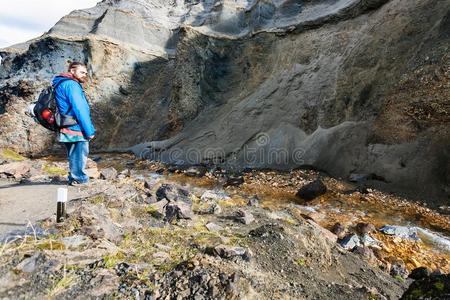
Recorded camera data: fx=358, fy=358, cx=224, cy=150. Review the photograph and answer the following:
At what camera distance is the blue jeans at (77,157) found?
700cm

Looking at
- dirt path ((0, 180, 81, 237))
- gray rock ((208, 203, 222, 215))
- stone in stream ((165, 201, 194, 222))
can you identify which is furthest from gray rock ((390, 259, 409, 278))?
dirt path ((0, 180, 81, 237))

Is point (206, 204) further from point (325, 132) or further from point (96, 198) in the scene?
point (325, 132)

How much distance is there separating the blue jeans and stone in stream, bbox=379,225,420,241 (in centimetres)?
748

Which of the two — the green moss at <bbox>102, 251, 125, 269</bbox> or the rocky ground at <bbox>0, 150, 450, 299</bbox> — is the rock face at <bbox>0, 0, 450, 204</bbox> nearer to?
the rocky ground at <bbox>0, 150, 450, 299</bbox>

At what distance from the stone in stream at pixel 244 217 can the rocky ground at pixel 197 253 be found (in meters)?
0.03

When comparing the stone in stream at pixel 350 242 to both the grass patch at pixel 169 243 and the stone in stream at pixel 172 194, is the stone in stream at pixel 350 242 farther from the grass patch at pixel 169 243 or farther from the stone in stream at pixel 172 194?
the stone in stream at pixel 172 194

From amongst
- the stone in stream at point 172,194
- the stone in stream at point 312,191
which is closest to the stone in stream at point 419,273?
the stone in stream at point 172,194

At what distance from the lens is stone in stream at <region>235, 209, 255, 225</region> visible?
21.7 ft

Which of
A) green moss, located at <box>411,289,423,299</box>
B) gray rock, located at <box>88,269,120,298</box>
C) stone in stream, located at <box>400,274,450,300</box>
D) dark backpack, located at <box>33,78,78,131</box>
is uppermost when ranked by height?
dark backpack, located at <box>33,78,78,131</box>

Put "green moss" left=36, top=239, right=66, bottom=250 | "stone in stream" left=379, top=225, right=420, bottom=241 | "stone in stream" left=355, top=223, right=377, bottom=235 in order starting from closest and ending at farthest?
"green moss" left=36, top=239, right=66, bottom=250 < "stone in stream" left=379, top=225, right=420, bottom=241 < "stone in stream" left=355, top=223, right=377, bottom=235

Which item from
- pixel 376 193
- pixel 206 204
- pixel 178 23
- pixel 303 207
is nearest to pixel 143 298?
pixel 206 204

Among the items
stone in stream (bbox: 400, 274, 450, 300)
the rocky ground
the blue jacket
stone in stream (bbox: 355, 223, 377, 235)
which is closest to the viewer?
stone in stream (bbox: 400, 274, 450, 300)

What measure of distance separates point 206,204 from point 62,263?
410 centimetres

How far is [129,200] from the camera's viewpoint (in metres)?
6.80
